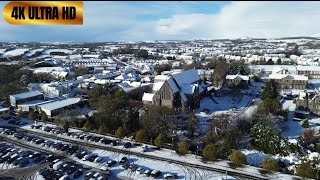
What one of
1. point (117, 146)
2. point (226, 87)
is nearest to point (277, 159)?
point (117, 146)

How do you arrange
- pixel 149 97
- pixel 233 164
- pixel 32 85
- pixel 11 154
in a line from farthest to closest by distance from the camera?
pixel 32 85, pixel 149 97, pixel 11 154, pixel 233 164

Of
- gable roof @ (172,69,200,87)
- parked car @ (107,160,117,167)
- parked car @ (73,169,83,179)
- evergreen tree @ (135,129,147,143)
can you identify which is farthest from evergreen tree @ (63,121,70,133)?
gable roof @ (172,69,200,87)

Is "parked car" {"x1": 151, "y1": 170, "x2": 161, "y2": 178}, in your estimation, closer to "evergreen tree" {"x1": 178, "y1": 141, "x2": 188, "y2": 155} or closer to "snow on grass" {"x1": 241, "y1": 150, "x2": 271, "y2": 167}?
"evergreen tree" {"x1": 178, "y1": 141, "x2": 188, "y2": 155}

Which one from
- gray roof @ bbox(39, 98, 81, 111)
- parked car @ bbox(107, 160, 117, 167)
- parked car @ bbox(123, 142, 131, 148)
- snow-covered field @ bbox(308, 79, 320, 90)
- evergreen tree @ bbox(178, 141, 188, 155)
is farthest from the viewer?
snow-covered field @ bbox(308, 79, 320, 90)

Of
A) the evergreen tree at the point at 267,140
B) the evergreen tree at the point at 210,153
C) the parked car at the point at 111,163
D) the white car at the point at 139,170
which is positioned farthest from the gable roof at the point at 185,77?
the white car at the point at 139,170

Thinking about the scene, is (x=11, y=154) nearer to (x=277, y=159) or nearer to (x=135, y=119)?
(x=135, y=119)

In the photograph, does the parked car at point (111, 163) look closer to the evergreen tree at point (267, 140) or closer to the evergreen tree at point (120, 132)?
the evergreen tree at point (120, 132)

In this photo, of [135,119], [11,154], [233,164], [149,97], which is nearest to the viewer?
[233,164]
